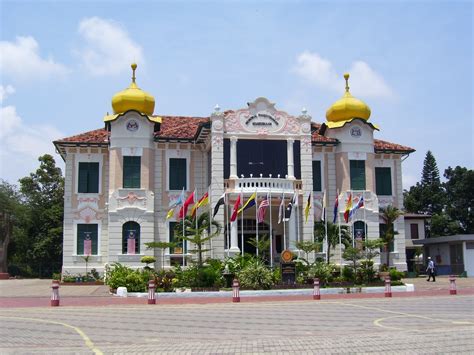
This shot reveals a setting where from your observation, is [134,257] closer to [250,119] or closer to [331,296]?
[250,119]

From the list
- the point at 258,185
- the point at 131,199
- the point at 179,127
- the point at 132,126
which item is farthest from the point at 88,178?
the point at 258,185

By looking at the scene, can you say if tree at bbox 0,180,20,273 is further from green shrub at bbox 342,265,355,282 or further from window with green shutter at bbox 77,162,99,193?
green shrub at bbox 342,265,355,282

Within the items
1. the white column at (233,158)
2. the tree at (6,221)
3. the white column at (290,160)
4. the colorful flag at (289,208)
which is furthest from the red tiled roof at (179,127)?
the tree at (6,221)

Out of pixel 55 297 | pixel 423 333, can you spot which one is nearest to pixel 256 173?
pixel 55 297

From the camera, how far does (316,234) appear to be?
34312 millimetres

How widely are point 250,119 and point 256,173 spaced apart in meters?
3.16

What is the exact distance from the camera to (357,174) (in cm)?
3831

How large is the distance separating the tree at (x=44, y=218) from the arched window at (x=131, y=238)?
12.3m

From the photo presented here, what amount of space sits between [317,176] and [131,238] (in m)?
12.1

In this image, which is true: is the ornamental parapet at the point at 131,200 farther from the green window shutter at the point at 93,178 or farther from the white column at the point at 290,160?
the white column at the point at 290,160

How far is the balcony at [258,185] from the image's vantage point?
3359cm

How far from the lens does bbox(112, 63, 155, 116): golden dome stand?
120 feet

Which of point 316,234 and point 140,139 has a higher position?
point 140,139

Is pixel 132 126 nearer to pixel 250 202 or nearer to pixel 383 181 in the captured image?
pixel 250 202
